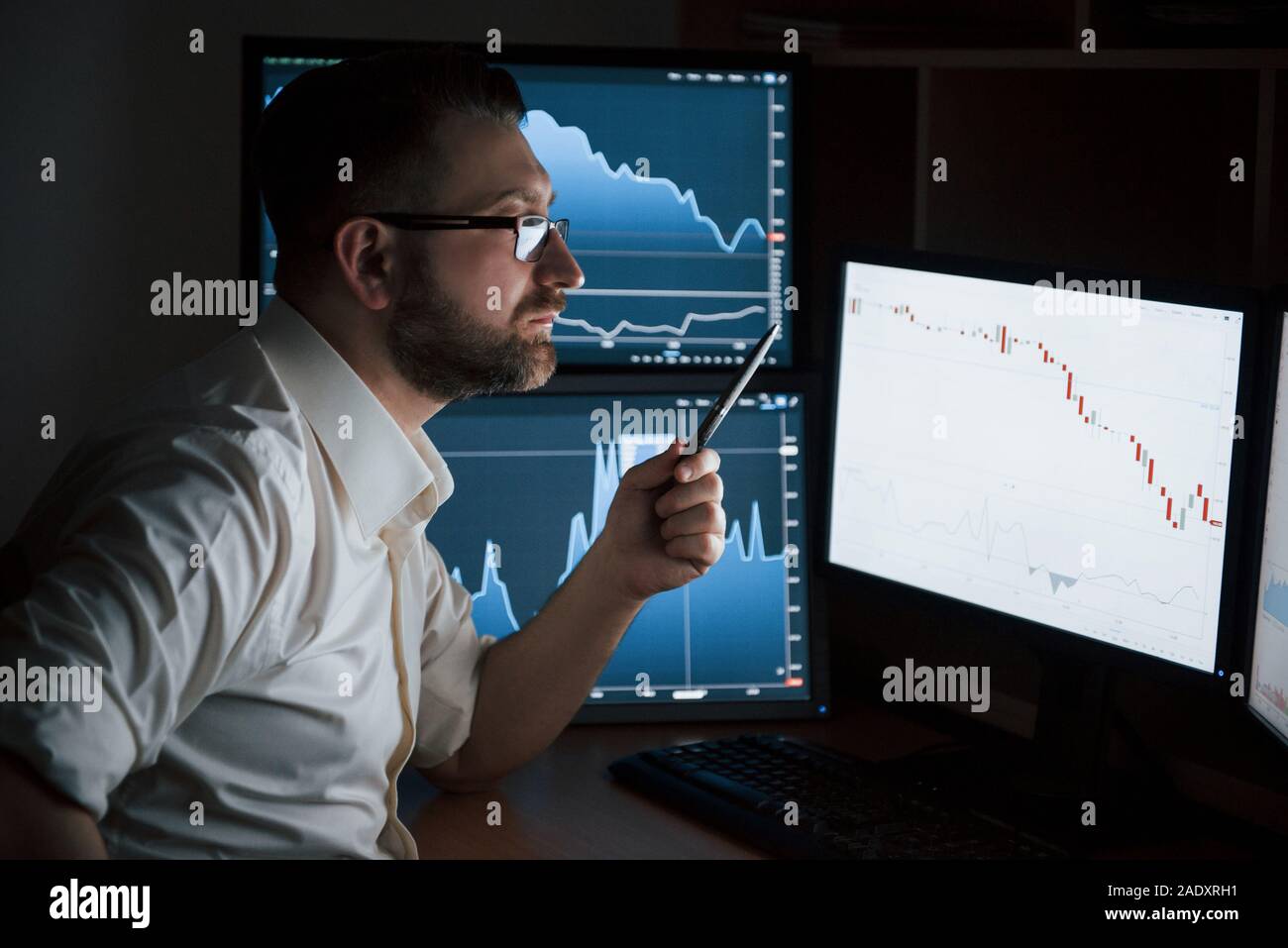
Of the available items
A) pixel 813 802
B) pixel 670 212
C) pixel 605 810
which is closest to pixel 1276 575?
pixel 813 802

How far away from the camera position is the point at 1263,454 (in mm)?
1115

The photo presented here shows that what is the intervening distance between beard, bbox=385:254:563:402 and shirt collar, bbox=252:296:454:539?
2.7 inches

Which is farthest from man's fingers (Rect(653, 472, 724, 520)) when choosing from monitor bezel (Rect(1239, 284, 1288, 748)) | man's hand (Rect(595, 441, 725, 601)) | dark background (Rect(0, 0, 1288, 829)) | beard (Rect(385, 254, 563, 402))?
monitor bezel (Rect(1239, 284, 1288, 748))

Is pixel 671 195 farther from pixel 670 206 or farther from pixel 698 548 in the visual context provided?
pixel 698 548

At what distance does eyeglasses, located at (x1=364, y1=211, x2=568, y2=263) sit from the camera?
3.96ft

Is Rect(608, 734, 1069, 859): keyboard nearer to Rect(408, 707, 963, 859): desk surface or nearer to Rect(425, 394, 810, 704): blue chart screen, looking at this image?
Rect(408, 707, 963, 859): desk surface

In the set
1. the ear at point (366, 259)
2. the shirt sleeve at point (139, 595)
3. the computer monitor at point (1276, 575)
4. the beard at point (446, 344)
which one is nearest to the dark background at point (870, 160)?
the computer monitor at point (1276, 575)

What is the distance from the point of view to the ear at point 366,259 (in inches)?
46.9

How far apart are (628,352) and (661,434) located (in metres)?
0.10

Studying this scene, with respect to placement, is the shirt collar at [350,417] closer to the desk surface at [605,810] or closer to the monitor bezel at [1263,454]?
the desk surface at [605,810]

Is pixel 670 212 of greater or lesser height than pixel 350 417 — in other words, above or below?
above

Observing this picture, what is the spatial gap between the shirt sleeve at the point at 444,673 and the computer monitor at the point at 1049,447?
16.4 inches

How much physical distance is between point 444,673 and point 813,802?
1.26ft
